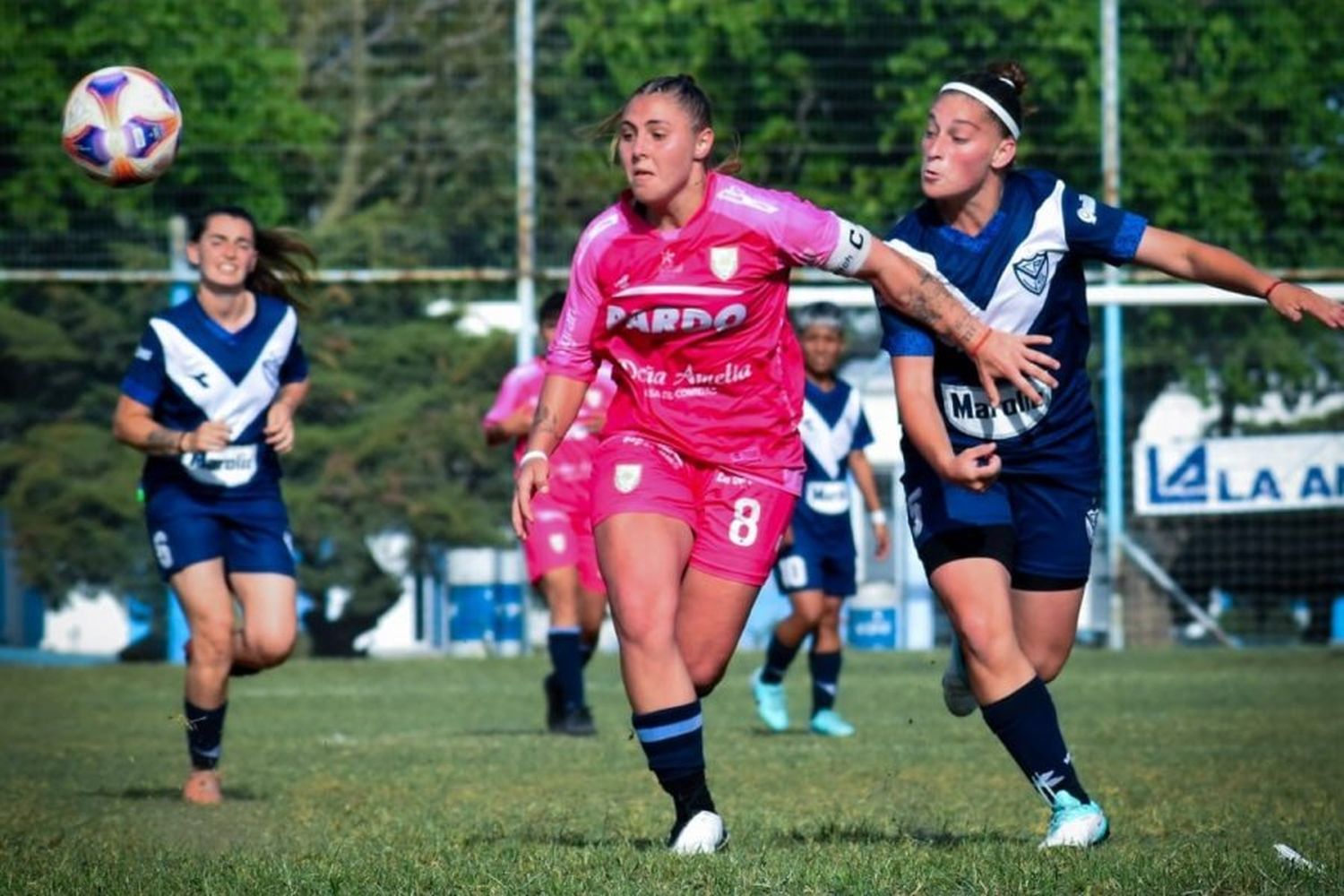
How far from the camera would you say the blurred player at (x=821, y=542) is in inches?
480

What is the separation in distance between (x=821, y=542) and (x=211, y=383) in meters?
4.43

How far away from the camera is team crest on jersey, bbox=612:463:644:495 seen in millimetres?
6453

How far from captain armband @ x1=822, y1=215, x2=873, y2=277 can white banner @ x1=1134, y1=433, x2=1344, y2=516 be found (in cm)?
1559

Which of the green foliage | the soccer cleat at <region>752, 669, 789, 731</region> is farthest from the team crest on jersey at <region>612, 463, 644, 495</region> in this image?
the green foliage

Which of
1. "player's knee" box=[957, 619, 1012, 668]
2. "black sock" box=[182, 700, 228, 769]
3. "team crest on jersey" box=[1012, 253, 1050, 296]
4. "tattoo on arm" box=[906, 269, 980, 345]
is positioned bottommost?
"black sock" box=[182, 700, 228, 769]

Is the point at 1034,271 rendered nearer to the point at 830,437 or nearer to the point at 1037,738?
the point at 1037,738

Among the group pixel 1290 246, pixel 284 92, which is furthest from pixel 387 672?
pixel 1290 246

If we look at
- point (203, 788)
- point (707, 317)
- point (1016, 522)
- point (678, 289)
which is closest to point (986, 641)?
point (1016, 522)

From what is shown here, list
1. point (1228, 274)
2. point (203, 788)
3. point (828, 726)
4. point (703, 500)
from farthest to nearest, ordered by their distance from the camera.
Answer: point (828, 726), point (203, 788), point (703, 500), point (1228, 274)

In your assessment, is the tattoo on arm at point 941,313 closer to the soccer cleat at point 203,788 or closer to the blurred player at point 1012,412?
the blurred player at point 1012,412

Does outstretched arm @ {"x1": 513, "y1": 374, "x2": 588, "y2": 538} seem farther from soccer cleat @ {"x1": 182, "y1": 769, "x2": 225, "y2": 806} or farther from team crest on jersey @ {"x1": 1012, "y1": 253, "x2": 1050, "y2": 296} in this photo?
soccer cleat @ {"x1": 182, "y1": 769, "x2": 225, "y2": 806}

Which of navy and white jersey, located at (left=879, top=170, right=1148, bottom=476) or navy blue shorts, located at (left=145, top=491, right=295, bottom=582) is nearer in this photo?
navy and white jersey, located at (left=879, top=170, right=1148, bottom=476)

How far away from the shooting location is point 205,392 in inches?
348

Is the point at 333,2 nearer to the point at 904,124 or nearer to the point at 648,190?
the point at 904,124
